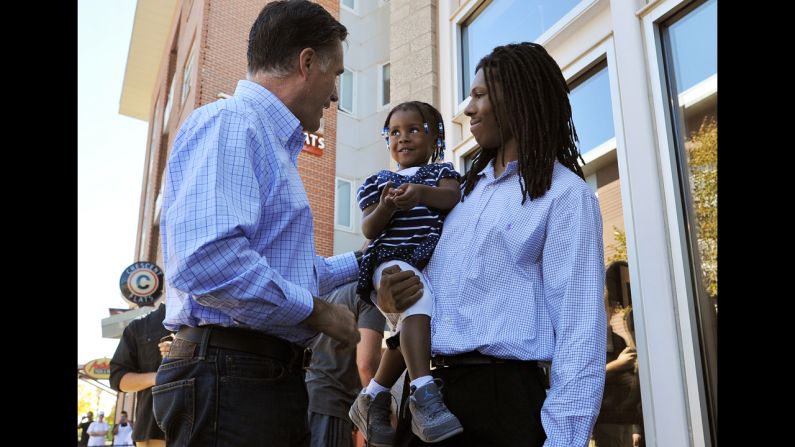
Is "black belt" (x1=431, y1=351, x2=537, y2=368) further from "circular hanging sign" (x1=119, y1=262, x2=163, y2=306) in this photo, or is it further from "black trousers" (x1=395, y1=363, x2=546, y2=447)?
"circular hanging sign" (x1=119, y1=262, x2=163, y2=306)

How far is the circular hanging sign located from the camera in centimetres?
2236

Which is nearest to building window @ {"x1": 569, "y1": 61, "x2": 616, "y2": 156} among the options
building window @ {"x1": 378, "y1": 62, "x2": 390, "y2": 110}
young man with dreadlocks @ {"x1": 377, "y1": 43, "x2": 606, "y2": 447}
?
young man with dreadlocks @ {"x1": 377, "y1": 43, "x2": 606, "y2": 447}

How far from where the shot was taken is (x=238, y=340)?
6.21ft

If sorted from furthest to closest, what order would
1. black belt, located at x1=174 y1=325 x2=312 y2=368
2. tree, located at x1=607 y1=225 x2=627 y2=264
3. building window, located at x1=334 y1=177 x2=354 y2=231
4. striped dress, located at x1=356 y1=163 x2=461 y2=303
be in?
building window, located at x1=334 y1=177 x2=354 y2=231 → tree, located at x1=607 y1=225 x2=627 y2=264 → striped dress, located at x1=356 y1=163 x2=461 y2=303 → black belt, located at x1=174 y1=325 x2=312 y2=368

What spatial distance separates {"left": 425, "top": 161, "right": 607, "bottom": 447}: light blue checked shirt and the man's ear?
0.78 m

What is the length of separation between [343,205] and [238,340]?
53.5 ft

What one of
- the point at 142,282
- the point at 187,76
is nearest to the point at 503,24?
the point at 187,76

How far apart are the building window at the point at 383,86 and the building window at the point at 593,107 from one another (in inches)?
538

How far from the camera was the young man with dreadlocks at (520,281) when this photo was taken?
1.83m

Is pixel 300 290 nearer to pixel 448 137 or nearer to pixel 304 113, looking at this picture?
pixel 304 113

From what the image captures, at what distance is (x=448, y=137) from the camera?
5.88m

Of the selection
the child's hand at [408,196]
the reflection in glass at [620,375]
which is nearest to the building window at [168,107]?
the reflection in glass at [620,375]

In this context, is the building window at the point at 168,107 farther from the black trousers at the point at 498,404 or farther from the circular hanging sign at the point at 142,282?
the black trousers at the point at 498,404
